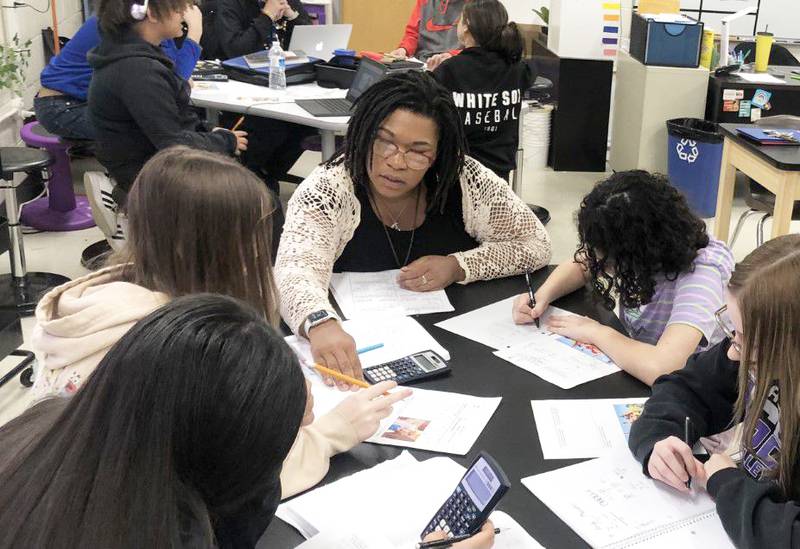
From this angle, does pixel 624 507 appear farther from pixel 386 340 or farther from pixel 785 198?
pixel 785 198

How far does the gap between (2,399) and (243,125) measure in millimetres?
2245

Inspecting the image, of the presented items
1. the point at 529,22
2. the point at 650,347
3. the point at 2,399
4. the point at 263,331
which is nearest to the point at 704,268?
the point at 650,347

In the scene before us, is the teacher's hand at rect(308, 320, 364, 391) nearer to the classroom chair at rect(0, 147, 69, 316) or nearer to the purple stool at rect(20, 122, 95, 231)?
the classroom chair at rect(0, 147, 69, 316)

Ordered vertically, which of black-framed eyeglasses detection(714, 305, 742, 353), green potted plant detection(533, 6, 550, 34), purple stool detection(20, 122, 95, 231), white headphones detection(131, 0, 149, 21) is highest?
white headphones detection(131, 0, 149, 21)

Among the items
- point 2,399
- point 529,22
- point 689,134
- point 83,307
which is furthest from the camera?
point 529,22

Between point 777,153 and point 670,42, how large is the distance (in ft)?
5.77

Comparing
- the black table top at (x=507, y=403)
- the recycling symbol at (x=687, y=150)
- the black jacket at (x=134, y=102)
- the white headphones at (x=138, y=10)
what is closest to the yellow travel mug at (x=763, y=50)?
the recycling symbol at (x=687, y=150)

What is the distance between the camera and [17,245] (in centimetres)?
350

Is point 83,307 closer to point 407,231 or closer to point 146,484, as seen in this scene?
point 146,484

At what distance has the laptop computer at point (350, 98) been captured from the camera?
3.72 metres

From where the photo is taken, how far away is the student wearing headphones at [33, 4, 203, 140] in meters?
3.74

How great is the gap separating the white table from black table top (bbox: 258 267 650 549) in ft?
5.70

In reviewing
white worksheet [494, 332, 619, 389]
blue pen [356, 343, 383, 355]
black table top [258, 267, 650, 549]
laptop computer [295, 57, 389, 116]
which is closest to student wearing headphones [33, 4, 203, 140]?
laptop computer [295, 57, 389, 116]

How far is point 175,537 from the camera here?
0.79 m
